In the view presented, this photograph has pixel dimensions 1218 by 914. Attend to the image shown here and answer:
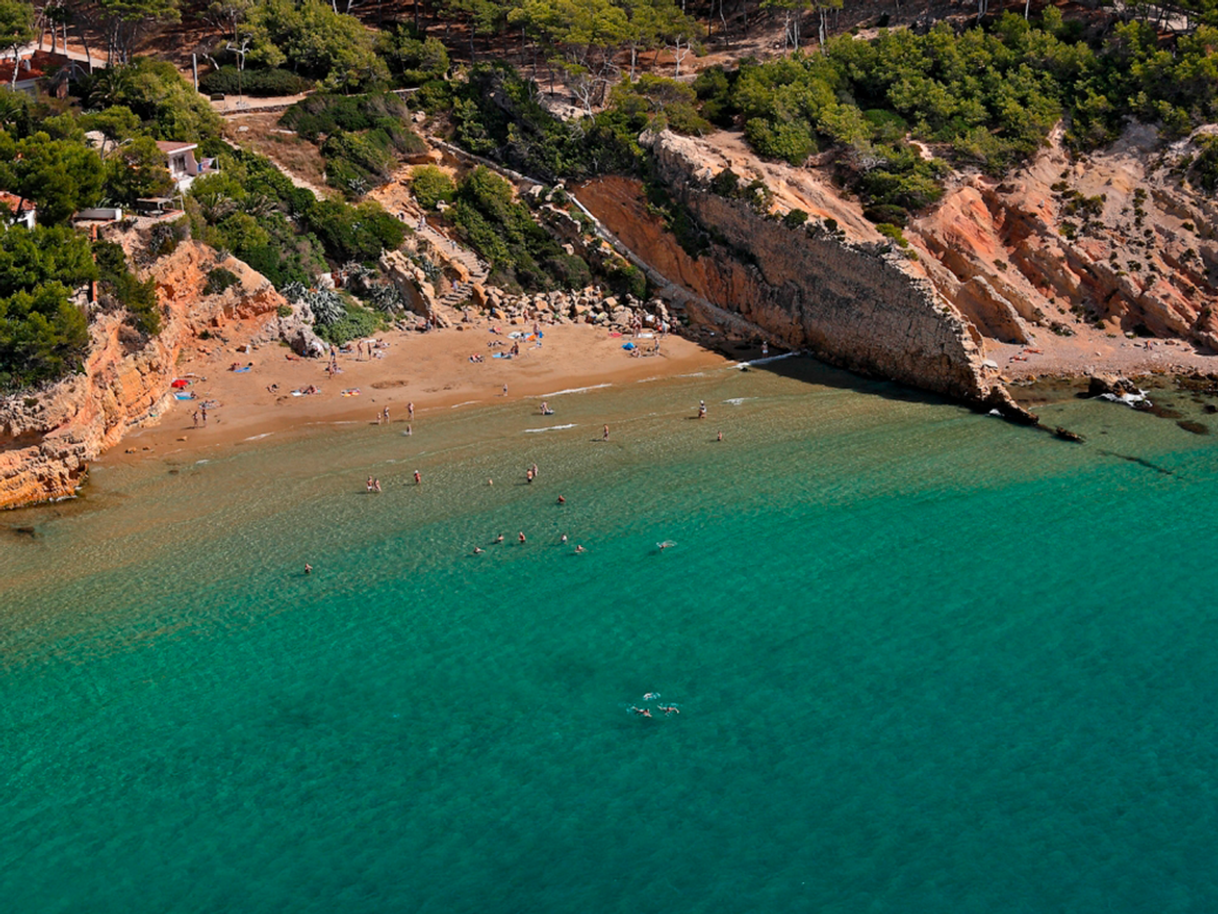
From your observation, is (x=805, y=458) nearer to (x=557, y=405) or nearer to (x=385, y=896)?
(x=557, y=405)

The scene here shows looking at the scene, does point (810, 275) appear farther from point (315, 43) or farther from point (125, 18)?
point (125, 18)

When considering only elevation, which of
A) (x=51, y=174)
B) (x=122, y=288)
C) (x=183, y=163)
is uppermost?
(x=183, y=163)

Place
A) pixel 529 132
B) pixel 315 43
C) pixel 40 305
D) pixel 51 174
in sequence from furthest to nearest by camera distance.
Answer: pixel 315 43, pixel 529 132, pixel 51 174, pixel 40 305

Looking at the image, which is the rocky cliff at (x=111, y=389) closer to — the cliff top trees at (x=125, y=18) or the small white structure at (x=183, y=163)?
the small white structure at (x=183, y=163)

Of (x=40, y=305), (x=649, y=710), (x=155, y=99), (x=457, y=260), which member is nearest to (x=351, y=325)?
(x=457, y=260)

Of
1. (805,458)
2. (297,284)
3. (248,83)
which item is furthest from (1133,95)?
(248,83)

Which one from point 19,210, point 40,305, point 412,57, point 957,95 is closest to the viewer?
point 40,305
